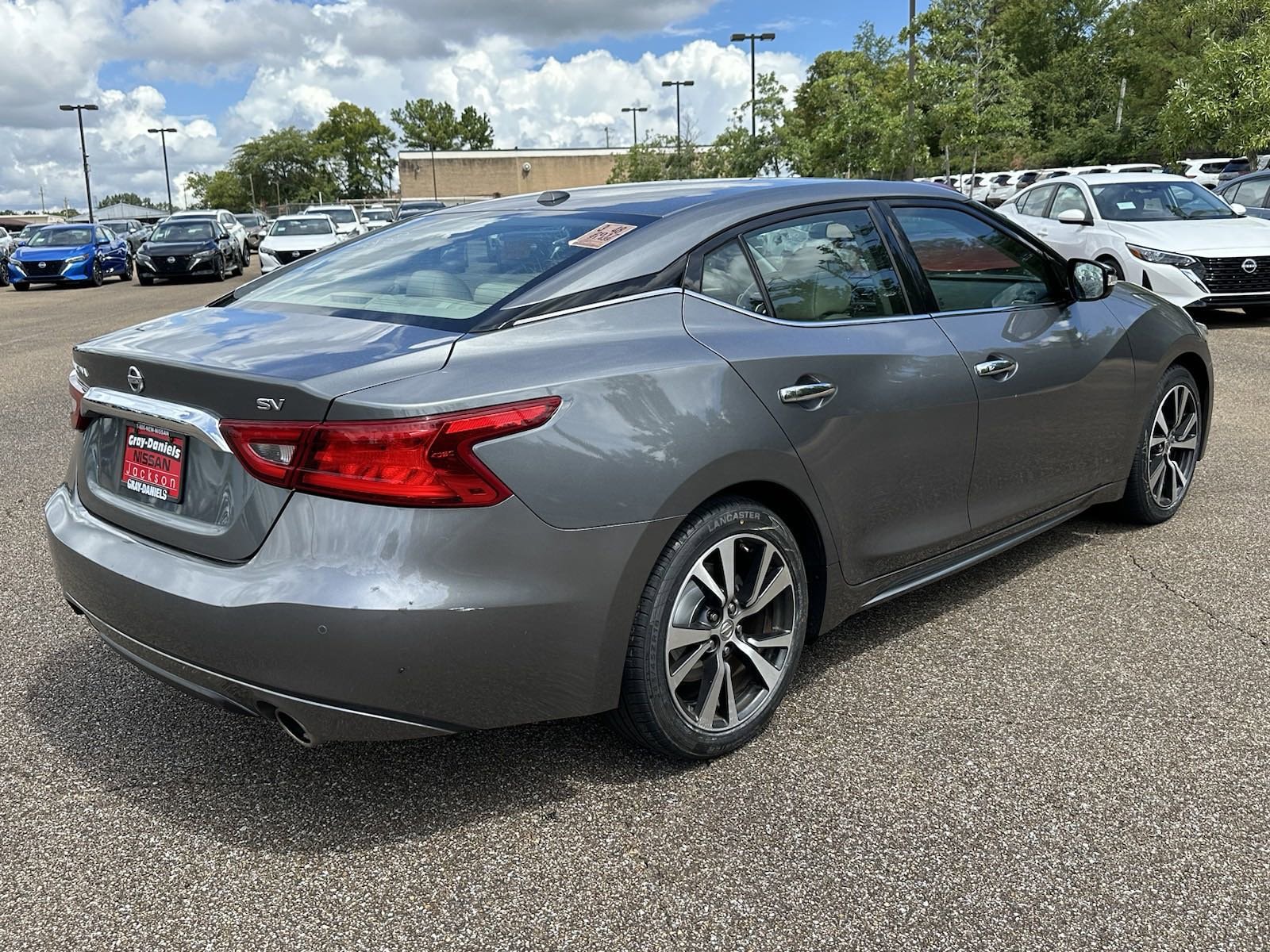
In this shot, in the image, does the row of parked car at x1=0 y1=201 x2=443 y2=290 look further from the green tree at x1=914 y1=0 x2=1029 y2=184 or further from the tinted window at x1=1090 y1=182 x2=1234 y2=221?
the tinted window at x1=1090 y1=182 x2=1234 y2=221

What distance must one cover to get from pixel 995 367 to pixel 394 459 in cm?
225

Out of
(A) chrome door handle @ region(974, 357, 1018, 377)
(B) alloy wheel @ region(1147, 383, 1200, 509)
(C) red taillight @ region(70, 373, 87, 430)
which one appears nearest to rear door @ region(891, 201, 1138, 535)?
(A) chrome door handle @ region(974, 357, 1018, 377)

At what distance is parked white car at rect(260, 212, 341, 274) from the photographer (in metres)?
24.7

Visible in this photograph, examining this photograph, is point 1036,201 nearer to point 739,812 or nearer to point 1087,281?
→ point 1087,281

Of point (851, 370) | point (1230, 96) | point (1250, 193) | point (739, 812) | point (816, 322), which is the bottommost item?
point (739, 812)

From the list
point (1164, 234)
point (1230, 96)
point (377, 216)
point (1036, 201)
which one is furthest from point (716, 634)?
point (377, 216)

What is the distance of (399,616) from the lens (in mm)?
2398

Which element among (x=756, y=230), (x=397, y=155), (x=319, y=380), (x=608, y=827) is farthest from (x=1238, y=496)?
(x=397, y=155)

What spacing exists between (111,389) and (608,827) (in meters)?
1.70

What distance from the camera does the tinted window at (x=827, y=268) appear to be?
10.7 ft

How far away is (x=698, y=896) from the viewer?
2.51 meters

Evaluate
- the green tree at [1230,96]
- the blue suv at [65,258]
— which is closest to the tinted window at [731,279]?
the green tree at [1230,96]

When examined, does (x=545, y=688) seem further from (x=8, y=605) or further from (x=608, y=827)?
(x=8, y=605)

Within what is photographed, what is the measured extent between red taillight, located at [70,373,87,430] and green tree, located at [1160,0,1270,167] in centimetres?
2432
